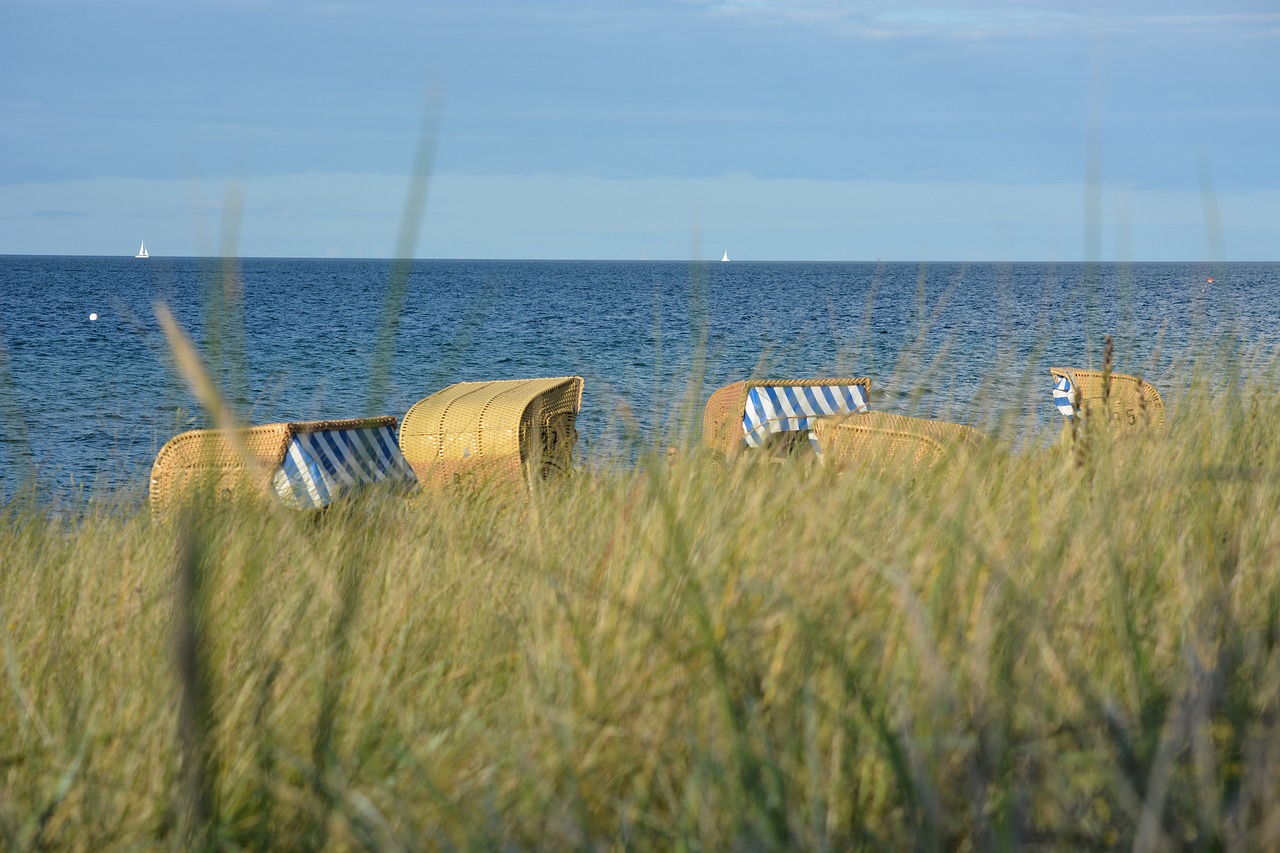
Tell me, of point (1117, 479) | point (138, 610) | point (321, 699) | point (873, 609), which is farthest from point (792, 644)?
point (138, 610)

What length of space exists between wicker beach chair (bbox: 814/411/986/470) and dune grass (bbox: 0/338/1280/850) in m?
0.62

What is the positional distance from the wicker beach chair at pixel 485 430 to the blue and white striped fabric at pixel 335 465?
1.00ft

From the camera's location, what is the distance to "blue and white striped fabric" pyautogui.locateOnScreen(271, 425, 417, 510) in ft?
15.7

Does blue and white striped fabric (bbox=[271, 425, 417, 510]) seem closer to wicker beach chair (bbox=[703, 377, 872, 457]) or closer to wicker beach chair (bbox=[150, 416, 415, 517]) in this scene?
wicker beach chair (bbox=[150, 416, 415, 517])

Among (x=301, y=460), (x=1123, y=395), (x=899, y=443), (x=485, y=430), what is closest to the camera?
(x=899, y=443)

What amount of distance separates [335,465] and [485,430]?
1.11 metres

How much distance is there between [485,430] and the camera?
5.99 meters

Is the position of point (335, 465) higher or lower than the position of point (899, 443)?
lower

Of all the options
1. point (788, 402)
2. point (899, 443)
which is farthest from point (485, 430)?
point (899, 443)

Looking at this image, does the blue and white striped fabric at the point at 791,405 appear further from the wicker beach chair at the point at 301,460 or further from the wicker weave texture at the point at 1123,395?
the wicker beach chair at the point at 301,460

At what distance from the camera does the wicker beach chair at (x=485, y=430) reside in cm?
591

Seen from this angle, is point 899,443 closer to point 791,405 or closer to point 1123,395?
point 1123,395

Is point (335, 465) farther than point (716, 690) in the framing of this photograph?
Yes

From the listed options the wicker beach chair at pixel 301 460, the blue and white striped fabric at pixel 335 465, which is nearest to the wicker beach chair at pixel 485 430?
the blue and white striped fabric at pixel 335 465
